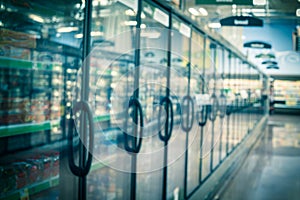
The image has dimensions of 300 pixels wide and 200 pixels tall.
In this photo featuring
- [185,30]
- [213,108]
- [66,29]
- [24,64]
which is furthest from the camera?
[213,108]

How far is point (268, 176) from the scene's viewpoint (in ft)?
21.3

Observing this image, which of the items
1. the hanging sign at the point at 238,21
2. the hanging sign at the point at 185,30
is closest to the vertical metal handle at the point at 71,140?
the hanging sign at the point at 185,30

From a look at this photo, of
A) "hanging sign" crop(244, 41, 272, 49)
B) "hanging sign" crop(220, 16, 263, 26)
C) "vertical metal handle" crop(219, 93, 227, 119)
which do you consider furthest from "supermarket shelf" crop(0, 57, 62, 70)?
"hanging sign" crop(244, 41, 272, 49)

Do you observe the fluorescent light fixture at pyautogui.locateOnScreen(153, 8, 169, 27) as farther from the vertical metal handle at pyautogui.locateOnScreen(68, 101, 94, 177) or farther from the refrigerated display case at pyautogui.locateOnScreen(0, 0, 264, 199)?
the vertical metal handle at pyautogui.locateOnScreen(68, 101, 94, 177)

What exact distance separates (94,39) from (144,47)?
62 cm

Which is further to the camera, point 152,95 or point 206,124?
point 206,124

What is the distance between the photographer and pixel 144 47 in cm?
280

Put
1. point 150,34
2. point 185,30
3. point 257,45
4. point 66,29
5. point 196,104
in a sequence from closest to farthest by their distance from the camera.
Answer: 1. point 66,29
2. point 150,34
3. point 185,30
4. point 196,104
5. point 257,45

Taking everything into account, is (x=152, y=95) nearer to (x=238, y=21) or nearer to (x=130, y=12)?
(x=130, y=12)

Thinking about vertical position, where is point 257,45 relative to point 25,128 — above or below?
above

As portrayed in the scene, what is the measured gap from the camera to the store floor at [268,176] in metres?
5.30

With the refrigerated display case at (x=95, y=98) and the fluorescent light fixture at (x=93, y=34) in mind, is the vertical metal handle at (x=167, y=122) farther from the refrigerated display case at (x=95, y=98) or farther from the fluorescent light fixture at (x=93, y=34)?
the fluorescent light fixture at (x=93, y=34)

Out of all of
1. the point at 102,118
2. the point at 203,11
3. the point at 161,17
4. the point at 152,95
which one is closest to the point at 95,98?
the point at 102,118

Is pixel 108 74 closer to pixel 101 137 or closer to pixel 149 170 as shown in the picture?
pixel 101 137
